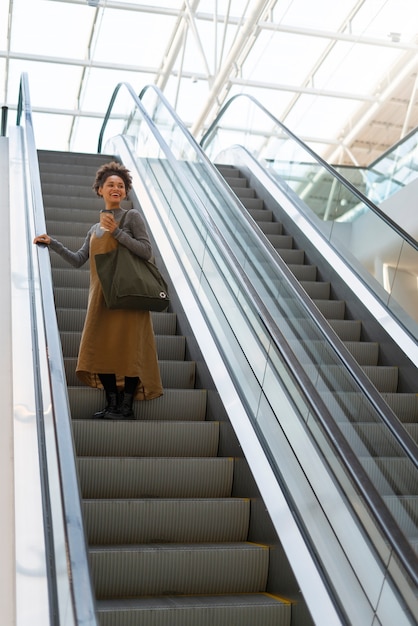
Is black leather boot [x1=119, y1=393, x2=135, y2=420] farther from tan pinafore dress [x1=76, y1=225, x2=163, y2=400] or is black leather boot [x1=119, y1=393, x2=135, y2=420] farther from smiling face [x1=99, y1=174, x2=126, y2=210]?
smiling face [x1=99, y1=174, x2=126, y2=210]

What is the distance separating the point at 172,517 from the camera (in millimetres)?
Result: 4402

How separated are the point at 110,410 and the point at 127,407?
0.33 feet

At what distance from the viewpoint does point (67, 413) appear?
10.7ft

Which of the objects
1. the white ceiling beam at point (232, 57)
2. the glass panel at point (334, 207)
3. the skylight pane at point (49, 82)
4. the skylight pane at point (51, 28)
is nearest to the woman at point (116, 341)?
the glass panel at point (334, 207)

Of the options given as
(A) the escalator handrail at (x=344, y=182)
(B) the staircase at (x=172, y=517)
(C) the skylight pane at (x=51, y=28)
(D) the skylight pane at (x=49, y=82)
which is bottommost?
(B) the staircase at (x=172, y=517)

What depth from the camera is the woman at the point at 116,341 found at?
5145 mm

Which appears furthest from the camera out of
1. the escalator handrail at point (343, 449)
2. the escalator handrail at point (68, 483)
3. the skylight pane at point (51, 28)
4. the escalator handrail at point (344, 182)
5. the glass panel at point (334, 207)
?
the skylight pane at point (51, 28)

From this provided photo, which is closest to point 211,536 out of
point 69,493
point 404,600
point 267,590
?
point 267,590

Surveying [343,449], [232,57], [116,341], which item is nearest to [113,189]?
[116,341]

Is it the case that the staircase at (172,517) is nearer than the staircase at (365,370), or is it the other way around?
the staircase at (365,370)

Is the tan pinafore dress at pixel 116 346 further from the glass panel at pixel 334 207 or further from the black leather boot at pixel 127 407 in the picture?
the glass panel at pixel 334 207

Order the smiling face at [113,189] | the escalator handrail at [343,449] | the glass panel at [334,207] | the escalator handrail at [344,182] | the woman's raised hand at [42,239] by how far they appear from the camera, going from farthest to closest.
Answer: the glass panel at [334,207] < the escalator handrail at [344,182] < the smiling face at [113,189] < the woman's raised hand at [42,239] < the escalator handrail at [343,449]

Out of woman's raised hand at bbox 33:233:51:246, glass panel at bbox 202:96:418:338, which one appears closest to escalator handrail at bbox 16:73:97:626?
woman's raised hand at bbox 33:233:51:246

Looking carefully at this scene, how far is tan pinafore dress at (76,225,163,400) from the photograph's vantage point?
5.15 m
